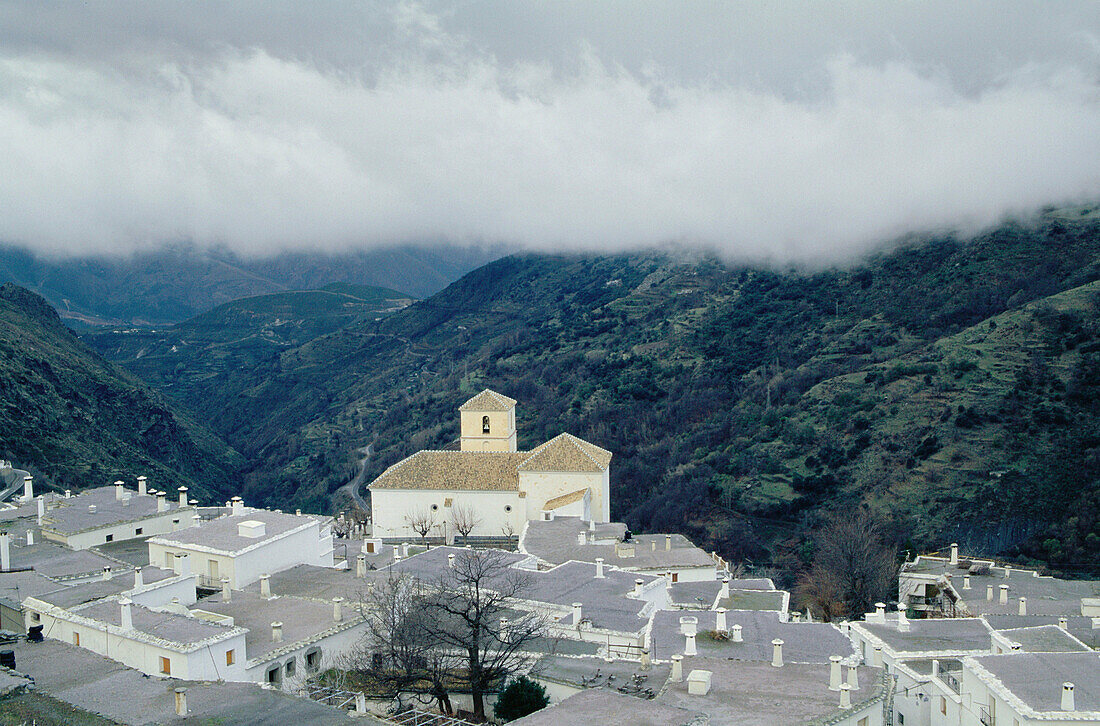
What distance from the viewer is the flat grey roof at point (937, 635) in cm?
2414

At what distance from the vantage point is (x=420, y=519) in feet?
142

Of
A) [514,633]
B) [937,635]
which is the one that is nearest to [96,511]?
[514,633]

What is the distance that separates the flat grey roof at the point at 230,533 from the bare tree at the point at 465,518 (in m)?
11.1

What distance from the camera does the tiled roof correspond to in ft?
136

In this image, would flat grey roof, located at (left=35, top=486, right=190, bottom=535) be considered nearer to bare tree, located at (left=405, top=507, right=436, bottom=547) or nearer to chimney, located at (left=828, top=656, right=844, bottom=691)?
bare tree, located at (left=405, top=507, right=436, bottom=547)

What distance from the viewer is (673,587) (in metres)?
32.0

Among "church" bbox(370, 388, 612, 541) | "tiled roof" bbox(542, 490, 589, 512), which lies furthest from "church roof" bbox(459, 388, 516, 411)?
"tiled roof" bbox(542, 490, 589, 512)

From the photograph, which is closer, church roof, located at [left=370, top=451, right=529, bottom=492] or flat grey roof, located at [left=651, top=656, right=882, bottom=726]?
flat grey roof, located at [left=651, top=656, right=882, bottom=726]

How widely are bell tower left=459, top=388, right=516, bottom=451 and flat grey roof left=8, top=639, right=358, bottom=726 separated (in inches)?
1216

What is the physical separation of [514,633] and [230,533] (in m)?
13.5

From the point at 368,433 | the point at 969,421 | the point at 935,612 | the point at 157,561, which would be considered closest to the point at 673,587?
the point at 935,612

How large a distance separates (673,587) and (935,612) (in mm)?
8985

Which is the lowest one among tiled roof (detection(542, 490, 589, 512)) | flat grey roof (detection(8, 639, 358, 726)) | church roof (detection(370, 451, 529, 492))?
flat grey roof (detection(8, 639, 358, 726))

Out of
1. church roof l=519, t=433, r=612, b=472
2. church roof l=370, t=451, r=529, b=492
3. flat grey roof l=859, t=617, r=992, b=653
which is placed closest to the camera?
flat grey roof l=859, t=617, r=992, b=653
